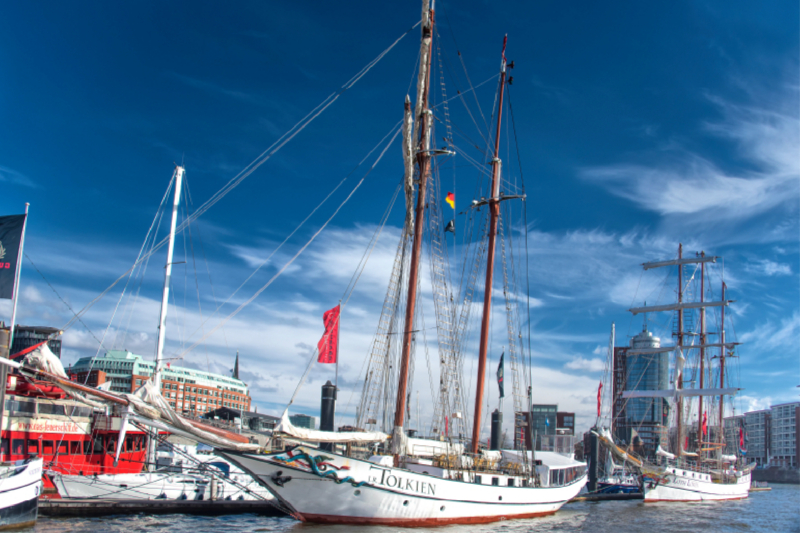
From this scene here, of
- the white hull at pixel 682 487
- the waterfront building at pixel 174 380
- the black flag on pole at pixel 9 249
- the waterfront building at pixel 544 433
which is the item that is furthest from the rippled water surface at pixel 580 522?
the waterfront building at pixel 174 380

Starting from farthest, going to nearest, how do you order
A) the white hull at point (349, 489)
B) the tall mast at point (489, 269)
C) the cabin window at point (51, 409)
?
the tall mast at point (489, 269) < the cabin window at point (51, 409) < the white hull at point (349, 489)

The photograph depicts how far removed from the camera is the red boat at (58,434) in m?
32.3

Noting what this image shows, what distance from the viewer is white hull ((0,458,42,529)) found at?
23812mm

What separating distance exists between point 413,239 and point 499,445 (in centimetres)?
2154

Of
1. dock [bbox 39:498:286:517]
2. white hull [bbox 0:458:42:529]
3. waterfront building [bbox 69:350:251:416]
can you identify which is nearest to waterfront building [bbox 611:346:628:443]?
dock [bbox 39:498:286:517]

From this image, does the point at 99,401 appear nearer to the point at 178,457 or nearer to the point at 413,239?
the point at 413,239

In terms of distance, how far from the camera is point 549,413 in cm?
16512

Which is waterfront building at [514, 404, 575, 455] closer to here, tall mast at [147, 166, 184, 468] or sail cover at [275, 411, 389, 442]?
sail cover at [275, 411, 389, 442]

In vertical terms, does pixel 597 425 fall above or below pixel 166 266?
below

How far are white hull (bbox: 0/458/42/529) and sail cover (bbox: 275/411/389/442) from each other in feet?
33.6

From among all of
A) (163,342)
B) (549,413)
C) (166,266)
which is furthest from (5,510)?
(549,413)

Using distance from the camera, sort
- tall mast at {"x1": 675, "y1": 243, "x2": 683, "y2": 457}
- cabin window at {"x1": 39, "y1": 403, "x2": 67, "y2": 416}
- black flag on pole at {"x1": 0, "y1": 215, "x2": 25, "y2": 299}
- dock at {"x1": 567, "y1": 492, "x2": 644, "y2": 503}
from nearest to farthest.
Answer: black flag on pole at {"x1": 0, "y1": 215, "x2": 25, "y2": 299}, cabin window at {"x1": 39, "y1": 403, "x2": 67, "y2": 416}, dock at {"x1": 567, "y1": 492, "x2": 644, "y2": 503}, tall mast at {"x1": 675, "y1": 243, "x2": 683, "y2": 457}

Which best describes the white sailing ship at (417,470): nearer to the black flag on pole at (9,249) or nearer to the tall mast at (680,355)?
the black flag on pole at (9,249)

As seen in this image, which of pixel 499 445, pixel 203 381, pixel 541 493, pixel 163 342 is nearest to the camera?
pixel 163 342
